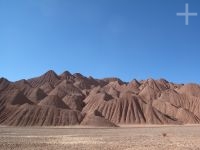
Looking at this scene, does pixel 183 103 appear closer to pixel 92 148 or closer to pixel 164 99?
pixel 164 99

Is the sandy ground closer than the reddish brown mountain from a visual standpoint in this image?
Yes

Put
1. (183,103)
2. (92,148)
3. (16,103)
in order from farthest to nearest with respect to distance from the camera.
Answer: (183,103)
(16,103)
(92,148)

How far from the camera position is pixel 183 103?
175 metres

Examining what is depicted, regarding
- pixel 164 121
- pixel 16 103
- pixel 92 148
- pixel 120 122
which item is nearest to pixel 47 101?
pixel 16 103

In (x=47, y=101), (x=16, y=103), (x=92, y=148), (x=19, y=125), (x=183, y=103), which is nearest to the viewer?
(x=92, y=148)

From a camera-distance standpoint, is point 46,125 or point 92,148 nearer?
point 92,148

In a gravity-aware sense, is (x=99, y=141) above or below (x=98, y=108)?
below

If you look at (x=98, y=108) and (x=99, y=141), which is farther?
(x=98, y=108)

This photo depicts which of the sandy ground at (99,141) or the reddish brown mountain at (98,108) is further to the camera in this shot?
the reddish brown mountain at (98,108)

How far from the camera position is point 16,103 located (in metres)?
137

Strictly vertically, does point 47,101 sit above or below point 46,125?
above

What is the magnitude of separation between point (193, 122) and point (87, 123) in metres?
51.6

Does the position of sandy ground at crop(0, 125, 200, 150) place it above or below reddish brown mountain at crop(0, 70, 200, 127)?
below

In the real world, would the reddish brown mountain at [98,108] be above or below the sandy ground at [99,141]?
above
